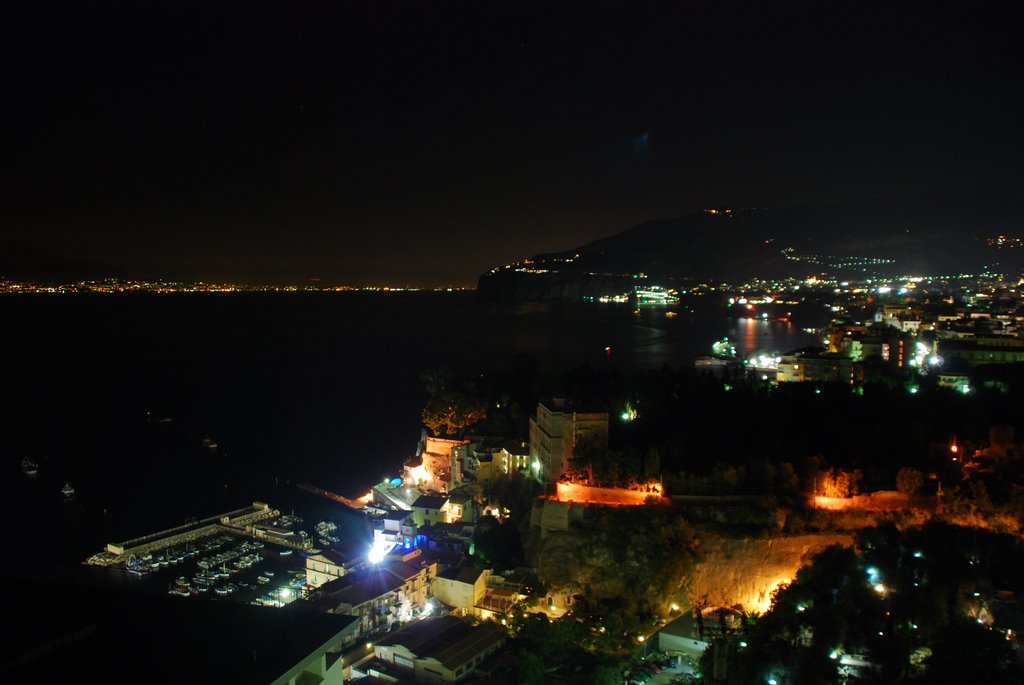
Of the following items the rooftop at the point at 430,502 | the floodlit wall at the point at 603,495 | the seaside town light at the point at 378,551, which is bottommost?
the seaside town light at the point at 378,551

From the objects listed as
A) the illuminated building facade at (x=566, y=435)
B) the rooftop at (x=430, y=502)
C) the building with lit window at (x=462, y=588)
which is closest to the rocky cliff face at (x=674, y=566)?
the building with lit window at (x=462, y=588)

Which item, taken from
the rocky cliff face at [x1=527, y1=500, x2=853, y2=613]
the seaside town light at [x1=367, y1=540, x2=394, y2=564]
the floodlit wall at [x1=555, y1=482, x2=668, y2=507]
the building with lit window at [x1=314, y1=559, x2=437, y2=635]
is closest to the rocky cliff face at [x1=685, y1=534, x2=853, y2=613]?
the rocky cliff face at [x1=527, y1=500, x2=853, y2=613]

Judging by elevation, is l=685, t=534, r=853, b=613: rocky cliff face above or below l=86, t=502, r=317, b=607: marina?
above

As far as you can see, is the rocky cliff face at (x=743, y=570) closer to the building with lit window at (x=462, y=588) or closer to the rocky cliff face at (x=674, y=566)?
the rocky cliff face at (x=674, y=566)

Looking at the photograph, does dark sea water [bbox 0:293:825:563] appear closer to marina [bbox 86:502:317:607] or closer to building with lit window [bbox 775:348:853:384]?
marina [bbox 86:502:317:607]

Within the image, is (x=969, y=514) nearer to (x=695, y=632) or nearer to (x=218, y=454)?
(x=695, y=632)

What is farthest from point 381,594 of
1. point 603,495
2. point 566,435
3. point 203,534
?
point 203,534

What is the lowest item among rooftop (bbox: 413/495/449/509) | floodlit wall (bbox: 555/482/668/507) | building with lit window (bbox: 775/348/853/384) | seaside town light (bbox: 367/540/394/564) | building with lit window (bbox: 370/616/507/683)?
seaside town light (bbox: 367/540/394/564)

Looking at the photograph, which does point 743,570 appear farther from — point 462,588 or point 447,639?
point 447,639
